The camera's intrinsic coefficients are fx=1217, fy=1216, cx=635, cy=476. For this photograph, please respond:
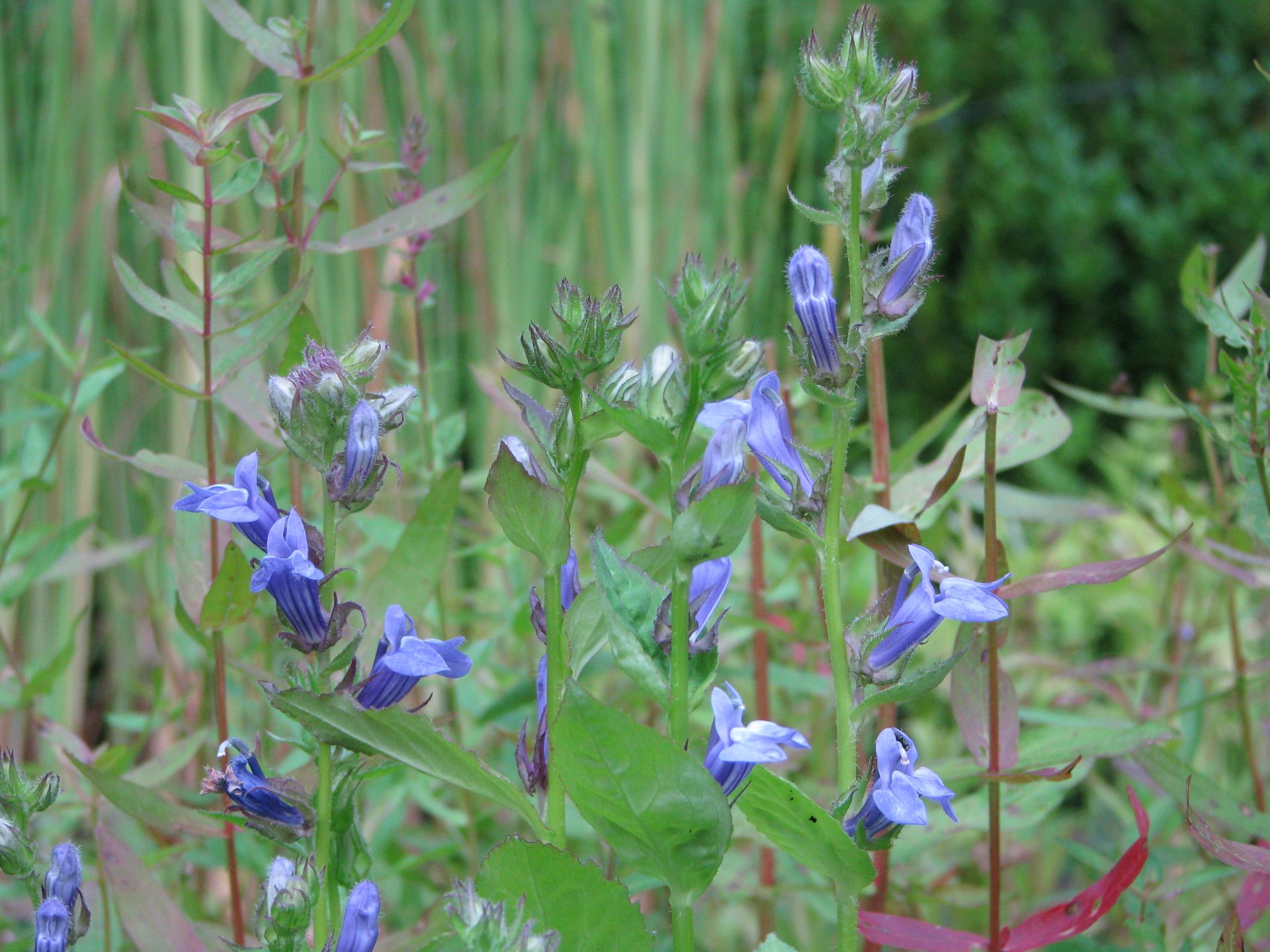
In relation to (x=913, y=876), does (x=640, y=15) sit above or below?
above

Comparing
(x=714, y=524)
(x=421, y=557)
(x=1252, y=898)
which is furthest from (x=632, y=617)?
(x=1252, y=898)

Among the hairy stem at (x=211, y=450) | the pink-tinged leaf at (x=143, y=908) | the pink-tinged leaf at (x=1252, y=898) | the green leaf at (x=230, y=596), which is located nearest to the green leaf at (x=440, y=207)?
the hairy stem at (x=211, y=450)

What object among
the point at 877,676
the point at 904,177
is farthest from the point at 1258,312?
the point at 904,177

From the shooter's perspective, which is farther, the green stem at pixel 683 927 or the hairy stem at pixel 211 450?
the hairy stem at pixel 211 450

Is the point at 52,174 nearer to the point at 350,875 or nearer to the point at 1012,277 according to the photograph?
the point at 350,875

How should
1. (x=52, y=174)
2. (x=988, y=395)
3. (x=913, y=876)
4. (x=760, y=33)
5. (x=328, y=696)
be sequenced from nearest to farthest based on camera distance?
(x=328, y=696) → (x=988, y=395) → (x=913, y=876) → (x=52, y=174) → (x=760, y=33)

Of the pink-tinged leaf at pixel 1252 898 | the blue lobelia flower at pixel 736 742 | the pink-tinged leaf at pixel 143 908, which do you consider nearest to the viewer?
the blue lobelia flower at pixel 736 742

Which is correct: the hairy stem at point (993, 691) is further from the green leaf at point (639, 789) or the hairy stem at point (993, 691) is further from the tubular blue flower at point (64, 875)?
the tubular blue flower at point (64, 875)
